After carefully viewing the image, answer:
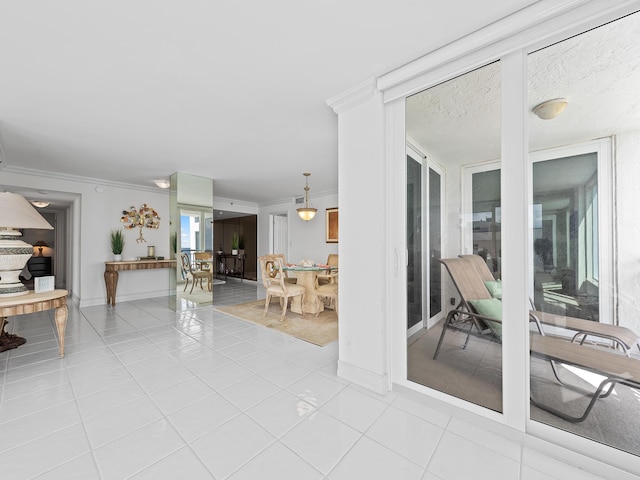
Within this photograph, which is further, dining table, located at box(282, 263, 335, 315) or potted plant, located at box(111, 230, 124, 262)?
potted plant, located at box(111, 230, 124, 262)

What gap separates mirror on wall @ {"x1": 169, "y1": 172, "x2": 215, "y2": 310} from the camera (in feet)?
15.0

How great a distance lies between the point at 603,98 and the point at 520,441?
6.17ft

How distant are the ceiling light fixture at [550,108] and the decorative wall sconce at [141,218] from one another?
637cm

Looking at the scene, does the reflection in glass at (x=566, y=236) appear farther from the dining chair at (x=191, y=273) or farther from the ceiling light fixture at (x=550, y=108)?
the dining chair at (x=191, y=273)

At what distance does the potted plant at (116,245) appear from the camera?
16.7ft

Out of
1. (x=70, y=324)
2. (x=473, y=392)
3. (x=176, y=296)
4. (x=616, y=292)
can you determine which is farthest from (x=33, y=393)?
(x=616, y=292)

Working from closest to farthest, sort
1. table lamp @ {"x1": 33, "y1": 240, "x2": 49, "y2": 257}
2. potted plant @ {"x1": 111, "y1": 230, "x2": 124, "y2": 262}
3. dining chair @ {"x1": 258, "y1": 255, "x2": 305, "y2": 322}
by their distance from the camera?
dining chair @ {"x1": 258, "y1": 255, "x2": 305, "y2": 322} < potted plant @ {"x1": 111, "y1": 230, "x2": 124, "y2": 262} < table lamp @ {"x1": 33, "y1": 240, "x2": 49, "y2": 257}

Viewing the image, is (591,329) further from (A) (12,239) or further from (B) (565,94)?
(A) (12,239)

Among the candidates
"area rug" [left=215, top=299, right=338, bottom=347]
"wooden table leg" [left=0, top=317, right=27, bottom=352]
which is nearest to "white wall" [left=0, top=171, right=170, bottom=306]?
"wooden table leg" [left=0, top=317, right=27, bottom=352]

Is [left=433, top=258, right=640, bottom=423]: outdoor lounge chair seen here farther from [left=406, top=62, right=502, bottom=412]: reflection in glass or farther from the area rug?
the area rug

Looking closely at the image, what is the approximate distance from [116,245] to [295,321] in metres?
3.89

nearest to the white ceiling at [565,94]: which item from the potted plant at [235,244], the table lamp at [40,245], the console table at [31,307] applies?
the console table at [31,307]

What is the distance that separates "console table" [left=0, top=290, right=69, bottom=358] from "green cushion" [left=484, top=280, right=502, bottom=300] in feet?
12.1

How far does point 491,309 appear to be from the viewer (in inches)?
66.8
